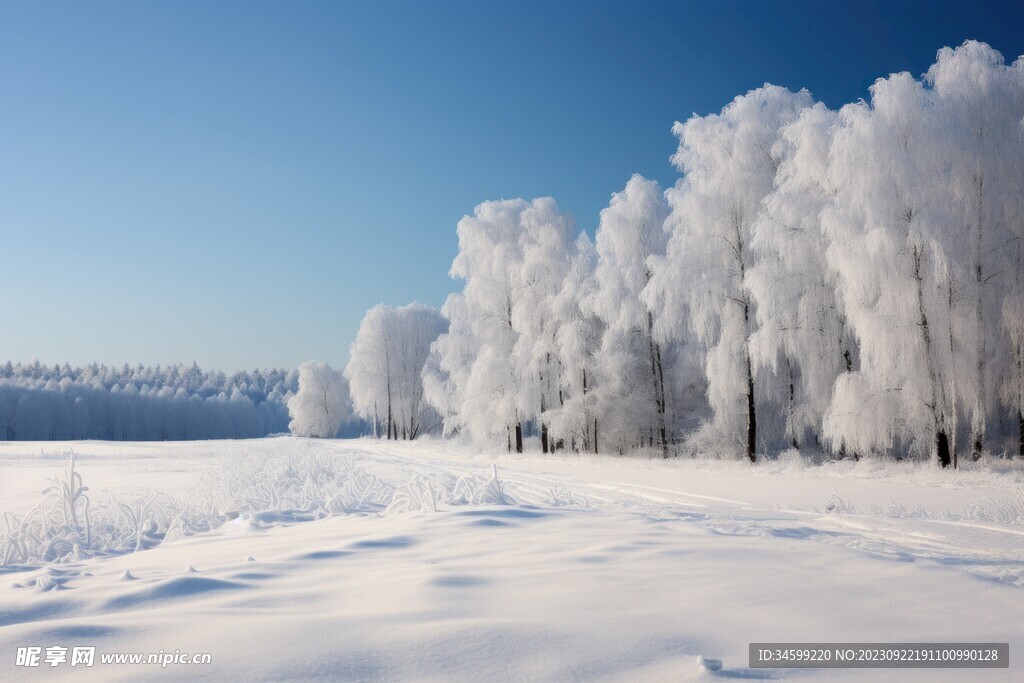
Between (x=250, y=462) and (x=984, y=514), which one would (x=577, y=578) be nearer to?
(x=984, y=514)

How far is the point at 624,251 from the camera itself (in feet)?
70.7

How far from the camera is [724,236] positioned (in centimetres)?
1825

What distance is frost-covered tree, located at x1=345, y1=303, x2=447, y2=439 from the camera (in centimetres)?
4600

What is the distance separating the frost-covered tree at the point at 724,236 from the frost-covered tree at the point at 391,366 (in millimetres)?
29464

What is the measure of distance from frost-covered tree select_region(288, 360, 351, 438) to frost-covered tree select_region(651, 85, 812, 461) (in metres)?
51.6

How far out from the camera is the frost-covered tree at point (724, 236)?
17578mm

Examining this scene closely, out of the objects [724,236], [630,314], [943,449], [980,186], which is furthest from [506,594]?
[630,314]

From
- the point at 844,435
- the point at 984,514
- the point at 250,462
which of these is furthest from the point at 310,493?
the point at 844,435

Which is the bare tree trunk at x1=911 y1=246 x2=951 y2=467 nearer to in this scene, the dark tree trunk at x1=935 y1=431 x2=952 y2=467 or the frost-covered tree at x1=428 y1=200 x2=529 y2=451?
the dark tree trunk at x1=935 y1=431 x2=952 y2=467

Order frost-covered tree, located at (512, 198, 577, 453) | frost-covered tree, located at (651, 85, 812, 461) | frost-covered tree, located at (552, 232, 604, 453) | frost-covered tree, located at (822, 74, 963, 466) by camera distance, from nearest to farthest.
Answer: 1. frost-covered tree, located at (822, 74, 963, 466)
2. frost-covered tree, located at (651, 85, 812, 461)
3. frost-covered tree, located at (552, 232, 604, 453)
4. frost-covered tree, located at (512, 198, 577, 453)

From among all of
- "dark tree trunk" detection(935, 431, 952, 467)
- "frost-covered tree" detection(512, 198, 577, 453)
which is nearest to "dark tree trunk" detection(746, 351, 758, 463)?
"dark tree trunk" detection(935, 431, 952, 467)

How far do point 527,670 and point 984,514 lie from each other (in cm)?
715

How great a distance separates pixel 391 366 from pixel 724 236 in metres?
32.4

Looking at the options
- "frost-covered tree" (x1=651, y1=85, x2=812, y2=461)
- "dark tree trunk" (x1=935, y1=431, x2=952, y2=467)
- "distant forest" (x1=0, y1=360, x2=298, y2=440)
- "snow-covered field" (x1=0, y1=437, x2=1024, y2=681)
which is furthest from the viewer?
"distant forest" (x1=0, y1=360, x2=298, y2=440)
